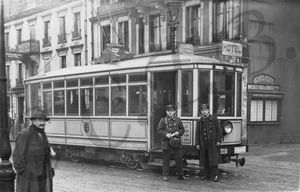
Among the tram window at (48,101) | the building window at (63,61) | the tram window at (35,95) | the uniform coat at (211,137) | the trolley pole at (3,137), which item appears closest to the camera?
the trolley pole at (3,137)

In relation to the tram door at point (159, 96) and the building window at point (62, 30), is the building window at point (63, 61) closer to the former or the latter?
the building window at point (62, 30)

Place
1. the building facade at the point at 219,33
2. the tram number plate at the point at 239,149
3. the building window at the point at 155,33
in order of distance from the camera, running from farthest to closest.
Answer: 1. the building window at the point at 155,33
2. the building facade at the point at 219,33
3. the tram number plate at the point at 239,149

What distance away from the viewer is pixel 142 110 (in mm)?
11203

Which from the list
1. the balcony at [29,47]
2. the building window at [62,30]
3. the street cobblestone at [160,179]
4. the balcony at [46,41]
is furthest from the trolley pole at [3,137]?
the balcony at [46,41]

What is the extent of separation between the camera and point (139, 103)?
11273 millimetres

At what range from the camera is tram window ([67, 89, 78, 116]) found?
13.1 metres

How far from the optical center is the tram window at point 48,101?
14.1 metres

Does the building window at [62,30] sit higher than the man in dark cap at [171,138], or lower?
higher

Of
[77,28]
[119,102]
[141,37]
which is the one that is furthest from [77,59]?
[119,102]

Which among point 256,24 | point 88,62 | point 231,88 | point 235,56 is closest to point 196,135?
point 231,88

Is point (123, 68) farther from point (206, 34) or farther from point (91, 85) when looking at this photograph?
point (206, 34)

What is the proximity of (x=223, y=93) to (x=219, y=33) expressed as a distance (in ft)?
30.6

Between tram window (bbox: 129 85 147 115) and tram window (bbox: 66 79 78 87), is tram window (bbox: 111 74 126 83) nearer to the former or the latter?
tram window (bbox: 129 85 147 115)

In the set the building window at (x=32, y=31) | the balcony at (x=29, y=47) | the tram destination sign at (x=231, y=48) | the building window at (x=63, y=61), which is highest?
the building window at (x=32, y=31)
